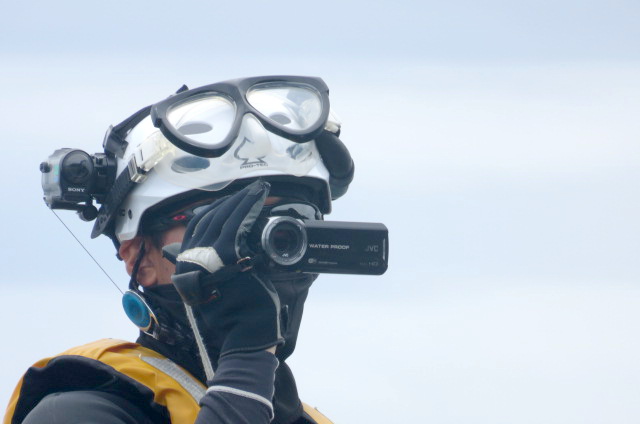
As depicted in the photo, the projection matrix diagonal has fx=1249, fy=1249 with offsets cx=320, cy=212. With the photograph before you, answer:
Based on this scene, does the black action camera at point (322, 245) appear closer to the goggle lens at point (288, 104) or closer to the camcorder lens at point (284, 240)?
the camcorder lens at point (284, 240)

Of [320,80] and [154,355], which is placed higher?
[320,80]

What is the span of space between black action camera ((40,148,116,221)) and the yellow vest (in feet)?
2.95

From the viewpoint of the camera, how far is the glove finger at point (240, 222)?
17.3ft

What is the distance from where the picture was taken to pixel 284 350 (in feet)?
19.4

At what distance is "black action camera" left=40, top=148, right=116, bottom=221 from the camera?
6.22 meters

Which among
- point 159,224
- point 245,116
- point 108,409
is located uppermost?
point 245,116

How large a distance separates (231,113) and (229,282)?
3.77 ft

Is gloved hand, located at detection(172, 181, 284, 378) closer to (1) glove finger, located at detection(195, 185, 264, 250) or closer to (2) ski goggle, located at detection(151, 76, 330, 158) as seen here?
(1) glove finger, located at detection(195, 185, 264, 250)

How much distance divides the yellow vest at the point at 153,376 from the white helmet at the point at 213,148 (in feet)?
2.32

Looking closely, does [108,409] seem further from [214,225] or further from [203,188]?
[203,188]

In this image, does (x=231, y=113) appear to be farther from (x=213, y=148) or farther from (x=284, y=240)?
(x=284, y=240)

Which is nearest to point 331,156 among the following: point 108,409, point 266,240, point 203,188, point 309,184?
point 309,184

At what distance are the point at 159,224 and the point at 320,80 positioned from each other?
1.21 m

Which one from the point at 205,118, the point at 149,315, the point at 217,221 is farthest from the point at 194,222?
the point at 205,118
